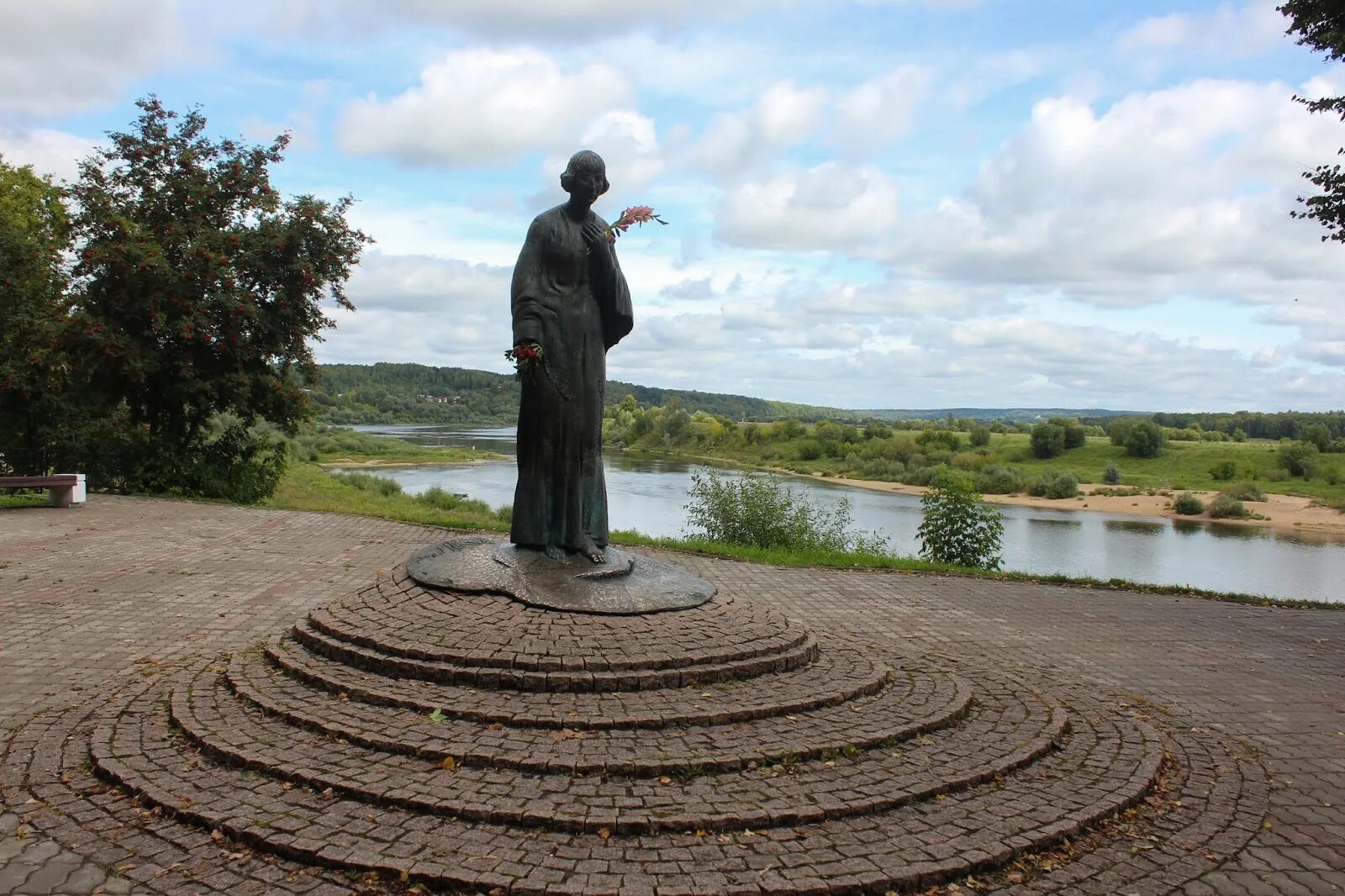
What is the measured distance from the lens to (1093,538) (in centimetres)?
2666

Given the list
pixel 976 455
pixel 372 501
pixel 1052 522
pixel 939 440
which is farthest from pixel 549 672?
pixel 939 440

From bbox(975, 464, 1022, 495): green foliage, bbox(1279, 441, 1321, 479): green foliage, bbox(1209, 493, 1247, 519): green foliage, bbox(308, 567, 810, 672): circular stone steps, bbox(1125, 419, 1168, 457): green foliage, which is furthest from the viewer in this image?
bbox(1125, 419, 1168, 457): green foliage

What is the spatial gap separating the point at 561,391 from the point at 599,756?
303 centimetres

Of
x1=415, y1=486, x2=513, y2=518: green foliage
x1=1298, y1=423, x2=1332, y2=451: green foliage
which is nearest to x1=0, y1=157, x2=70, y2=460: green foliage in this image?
x1=415, y1=486, x2=513, y2=518: green foliage

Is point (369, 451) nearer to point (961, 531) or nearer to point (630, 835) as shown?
point (961, 531)

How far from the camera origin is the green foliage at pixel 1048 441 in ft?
161

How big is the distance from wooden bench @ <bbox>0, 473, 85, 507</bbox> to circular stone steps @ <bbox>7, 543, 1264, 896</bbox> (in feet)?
35.6

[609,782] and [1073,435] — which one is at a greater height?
[1073,435]

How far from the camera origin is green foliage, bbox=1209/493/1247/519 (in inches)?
1287

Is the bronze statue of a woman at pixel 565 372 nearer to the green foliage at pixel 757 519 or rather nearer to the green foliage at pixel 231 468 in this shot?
the green foliage at pixel 757 519

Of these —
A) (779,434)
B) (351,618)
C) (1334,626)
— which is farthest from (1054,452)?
(351,618)

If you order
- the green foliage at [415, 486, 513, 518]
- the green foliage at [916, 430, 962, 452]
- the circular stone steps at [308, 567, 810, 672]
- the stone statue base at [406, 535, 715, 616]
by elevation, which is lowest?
the green foliage at [415, 486, 513, 518]

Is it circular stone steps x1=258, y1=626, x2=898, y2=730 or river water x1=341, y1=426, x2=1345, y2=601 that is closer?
circular stone steps x1=258, y1=626, x2=898, y2=730

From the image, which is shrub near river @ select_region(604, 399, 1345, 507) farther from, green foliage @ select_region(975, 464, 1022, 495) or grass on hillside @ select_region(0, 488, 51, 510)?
grass on hillside @ select_region(0, 488, 51, 510)
